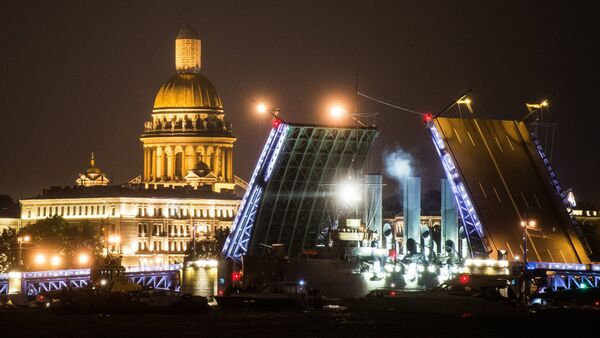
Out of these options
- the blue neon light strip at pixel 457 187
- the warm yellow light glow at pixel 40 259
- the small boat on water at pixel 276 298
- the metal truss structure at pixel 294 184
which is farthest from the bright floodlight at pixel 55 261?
the small boat on water at pixel 276 298

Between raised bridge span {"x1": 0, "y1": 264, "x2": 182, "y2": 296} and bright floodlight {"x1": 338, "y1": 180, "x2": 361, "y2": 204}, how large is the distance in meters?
15.1

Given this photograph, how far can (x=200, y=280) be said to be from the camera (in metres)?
162

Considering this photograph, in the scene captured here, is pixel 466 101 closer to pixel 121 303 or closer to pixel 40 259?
pixel 121 303

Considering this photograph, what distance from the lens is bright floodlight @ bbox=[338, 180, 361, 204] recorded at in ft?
508

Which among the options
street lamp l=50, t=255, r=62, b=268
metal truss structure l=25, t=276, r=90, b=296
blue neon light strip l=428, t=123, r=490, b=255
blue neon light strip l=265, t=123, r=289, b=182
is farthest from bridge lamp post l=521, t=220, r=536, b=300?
street lamp l=50, t=255, r=62, b=268

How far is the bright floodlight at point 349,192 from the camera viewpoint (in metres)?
155

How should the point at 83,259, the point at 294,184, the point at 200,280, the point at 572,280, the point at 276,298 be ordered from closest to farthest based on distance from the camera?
the point at 276,298, the point at 294,184, the point at 572,280, the point at 200,280, the point at 83,259

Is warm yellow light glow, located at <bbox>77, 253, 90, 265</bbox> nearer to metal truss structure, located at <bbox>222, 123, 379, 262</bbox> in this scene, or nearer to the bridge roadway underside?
metal truss structure, located at <bbox>222, 123, 379, 262</bbox>

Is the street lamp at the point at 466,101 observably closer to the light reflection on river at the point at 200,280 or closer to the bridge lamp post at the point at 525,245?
the bridge lamp post at the point at 525,245

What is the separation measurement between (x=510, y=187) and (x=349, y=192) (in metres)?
9.60

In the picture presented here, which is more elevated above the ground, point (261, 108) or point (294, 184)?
point (261, 108)

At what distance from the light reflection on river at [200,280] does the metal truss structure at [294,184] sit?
2.62 m

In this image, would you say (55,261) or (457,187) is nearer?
(457,187)

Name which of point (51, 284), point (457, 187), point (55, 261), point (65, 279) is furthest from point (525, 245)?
point (55, 261)
